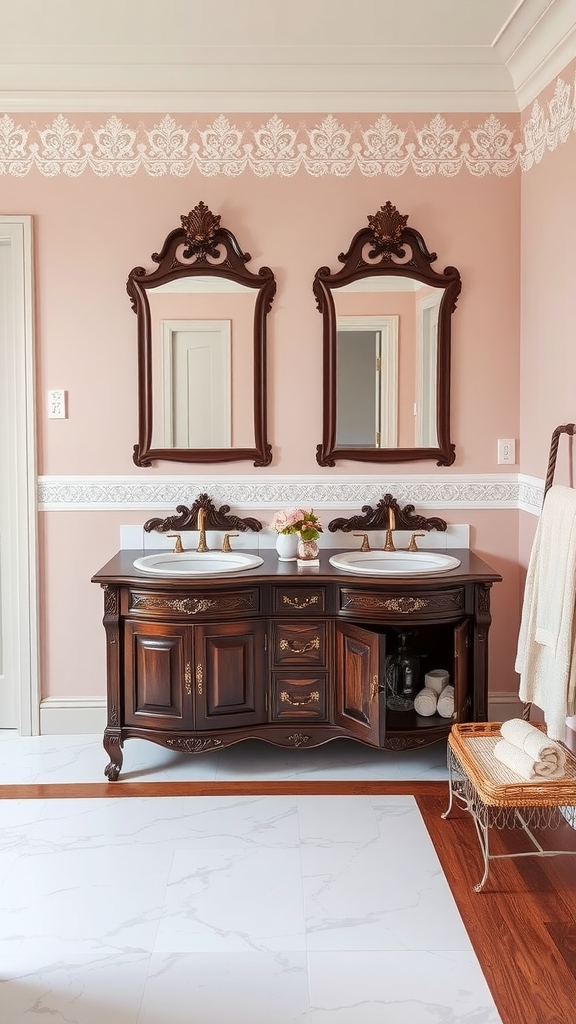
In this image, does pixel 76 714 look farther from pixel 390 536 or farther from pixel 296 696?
pixel 390 536

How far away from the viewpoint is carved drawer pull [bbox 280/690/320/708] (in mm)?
3158

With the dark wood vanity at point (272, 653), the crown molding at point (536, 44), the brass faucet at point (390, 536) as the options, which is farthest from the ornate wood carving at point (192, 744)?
the crown molding at point (536, 44)

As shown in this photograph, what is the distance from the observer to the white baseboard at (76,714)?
361cm

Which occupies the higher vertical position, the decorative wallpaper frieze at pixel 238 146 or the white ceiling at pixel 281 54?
the white ceiling at pixel 281 54

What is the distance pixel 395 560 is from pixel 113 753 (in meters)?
1.25

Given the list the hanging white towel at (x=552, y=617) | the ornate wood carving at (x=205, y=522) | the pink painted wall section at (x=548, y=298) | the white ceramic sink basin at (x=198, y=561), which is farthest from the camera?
the ornate wood carving at (x=205, y=522)

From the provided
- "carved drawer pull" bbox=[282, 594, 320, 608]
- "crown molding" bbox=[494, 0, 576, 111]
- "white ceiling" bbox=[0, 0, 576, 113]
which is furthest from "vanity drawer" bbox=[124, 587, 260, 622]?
"crown molding" bbox=[494, 0, 576, 111]

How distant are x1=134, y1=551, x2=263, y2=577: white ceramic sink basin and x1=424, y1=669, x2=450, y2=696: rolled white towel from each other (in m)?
0.74

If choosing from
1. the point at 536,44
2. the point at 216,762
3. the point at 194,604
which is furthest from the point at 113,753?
the point at 536,44

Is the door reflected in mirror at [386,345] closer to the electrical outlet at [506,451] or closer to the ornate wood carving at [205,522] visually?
the electrical outlet at [506,451]

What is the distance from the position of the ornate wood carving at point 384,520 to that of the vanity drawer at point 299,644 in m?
0.55

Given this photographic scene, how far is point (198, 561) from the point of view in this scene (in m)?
3.41

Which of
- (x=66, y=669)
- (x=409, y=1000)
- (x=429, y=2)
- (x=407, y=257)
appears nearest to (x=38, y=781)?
(x=66, y=669)

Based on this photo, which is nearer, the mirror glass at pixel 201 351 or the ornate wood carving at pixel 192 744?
the ornate wood carving at pixel 192 744
